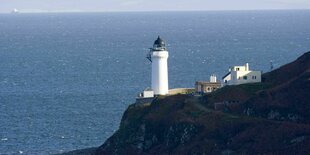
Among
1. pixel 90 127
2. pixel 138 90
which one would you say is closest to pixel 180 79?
pixel 138 90

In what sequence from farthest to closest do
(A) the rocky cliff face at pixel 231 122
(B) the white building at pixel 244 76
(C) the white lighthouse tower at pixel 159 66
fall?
(C) the white lighthouse tower at pixel 159 66
(B) the white building at pixel 244 76
(A) the rocky cliff face at pixel 231 122

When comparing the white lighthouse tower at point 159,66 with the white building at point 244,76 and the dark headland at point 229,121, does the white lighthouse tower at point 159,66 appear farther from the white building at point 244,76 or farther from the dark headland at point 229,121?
the white building at point 244,76

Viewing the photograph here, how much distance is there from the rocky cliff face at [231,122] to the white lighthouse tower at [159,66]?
4026 millimetres

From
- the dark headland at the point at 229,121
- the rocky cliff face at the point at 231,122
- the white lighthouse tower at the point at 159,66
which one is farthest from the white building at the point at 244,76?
the white lighthouse tower at the point at 159,66

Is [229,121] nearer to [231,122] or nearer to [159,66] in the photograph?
[231,122]

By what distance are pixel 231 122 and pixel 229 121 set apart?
0.40 meters

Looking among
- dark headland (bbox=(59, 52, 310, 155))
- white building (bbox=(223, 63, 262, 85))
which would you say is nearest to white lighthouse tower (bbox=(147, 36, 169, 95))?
dark headland (bbox=(59, 52, 310, 155))

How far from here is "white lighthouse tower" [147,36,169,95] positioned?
9812 centimetres

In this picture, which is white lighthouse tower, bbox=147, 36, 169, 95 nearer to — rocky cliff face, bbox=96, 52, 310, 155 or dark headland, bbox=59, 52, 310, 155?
dark headland, bbox=59, 52, 310, 155

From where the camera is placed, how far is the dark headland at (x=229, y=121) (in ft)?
260

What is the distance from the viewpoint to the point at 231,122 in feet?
275

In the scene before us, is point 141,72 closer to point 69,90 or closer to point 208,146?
point 69,90

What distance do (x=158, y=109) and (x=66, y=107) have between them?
41.1 metres

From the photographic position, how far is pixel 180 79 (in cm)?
15850
